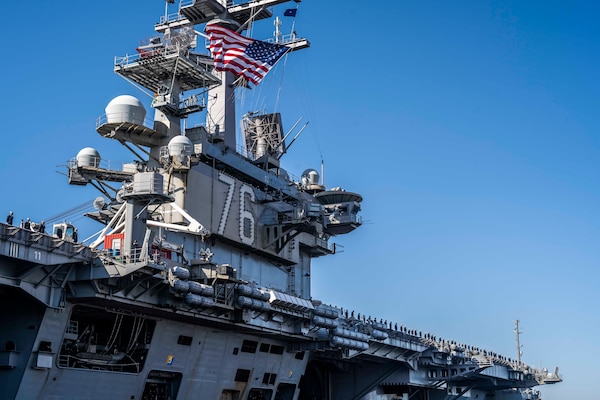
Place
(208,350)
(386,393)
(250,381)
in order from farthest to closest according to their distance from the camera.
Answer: (386,393)
(250,381)
(208,350)

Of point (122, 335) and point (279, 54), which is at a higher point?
point (279, 54)

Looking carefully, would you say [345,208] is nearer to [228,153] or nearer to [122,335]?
[228,153]

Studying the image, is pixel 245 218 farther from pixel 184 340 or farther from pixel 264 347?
pixel 184 340

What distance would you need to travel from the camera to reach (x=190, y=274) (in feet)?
71.9

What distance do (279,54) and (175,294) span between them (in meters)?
12.9

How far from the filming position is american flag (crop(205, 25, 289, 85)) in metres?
28.4

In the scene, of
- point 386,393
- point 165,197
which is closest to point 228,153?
point 165,197

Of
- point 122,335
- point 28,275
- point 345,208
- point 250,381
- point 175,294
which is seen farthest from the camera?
point 345,208

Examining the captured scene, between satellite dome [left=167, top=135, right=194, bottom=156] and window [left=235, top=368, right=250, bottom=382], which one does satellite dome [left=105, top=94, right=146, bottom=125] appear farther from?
A: window [left=235, top=368, right=250, bottom=382]

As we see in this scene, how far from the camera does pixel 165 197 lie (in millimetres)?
21016

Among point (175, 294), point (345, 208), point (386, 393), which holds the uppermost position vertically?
point (345, 208)

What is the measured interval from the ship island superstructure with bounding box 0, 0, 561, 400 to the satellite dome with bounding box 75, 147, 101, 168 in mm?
40

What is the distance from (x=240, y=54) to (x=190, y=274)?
35.1 ft

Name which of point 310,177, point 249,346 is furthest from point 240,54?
point 249,346
